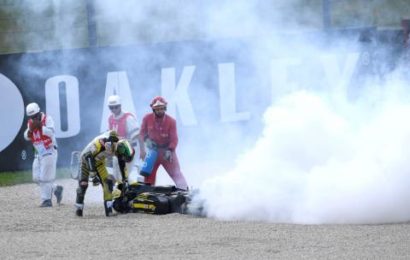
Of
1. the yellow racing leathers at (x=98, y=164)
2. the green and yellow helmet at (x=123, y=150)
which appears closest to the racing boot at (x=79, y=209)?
the yellow racing leathers at (x=98, y=164)

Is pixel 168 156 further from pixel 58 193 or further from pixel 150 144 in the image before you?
pixel 58 193

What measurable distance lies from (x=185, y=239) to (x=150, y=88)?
35.6ft

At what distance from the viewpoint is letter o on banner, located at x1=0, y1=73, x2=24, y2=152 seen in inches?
899

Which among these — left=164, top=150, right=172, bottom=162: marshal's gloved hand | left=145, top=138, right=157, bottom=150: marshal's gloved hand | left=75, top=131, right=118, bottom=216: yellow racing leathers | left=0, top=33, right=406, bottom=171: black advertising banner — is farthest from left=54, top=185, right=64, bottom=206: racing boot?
left=0, top=33, right=406, bottom=171: black advertising banner

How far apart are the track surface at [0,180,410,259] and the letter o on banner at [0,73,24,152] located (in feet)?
26.3

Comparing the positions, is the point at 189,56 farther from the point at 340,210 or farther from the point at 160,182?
the point at 340,210

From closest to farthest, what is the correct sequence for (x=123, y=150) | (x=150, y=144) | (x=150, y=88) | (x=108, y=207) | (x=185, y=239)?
1. (x=185, y=239)
2. (x=108, y=207)
3. (x=123, y=150)
4. (x=150, y=144)
5. (x=150, y=88)

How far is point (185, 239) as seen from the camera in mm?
12141

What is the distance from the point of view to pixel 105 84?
22922mm

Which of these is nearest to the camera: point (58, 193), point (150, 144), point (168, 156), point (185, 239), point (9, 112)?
point (185, 239)

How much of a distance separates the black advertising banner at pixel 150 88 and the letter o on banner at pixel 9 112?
0.9 inches

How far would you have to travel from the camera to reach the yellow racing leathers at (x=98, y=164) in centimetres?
1500

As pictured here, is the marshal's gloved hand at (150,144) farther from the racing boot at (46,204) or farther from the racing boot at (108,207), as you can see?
the racing boot at (108,207)

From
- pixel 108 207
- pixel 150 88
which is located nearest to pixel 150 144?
pixel 108 207
